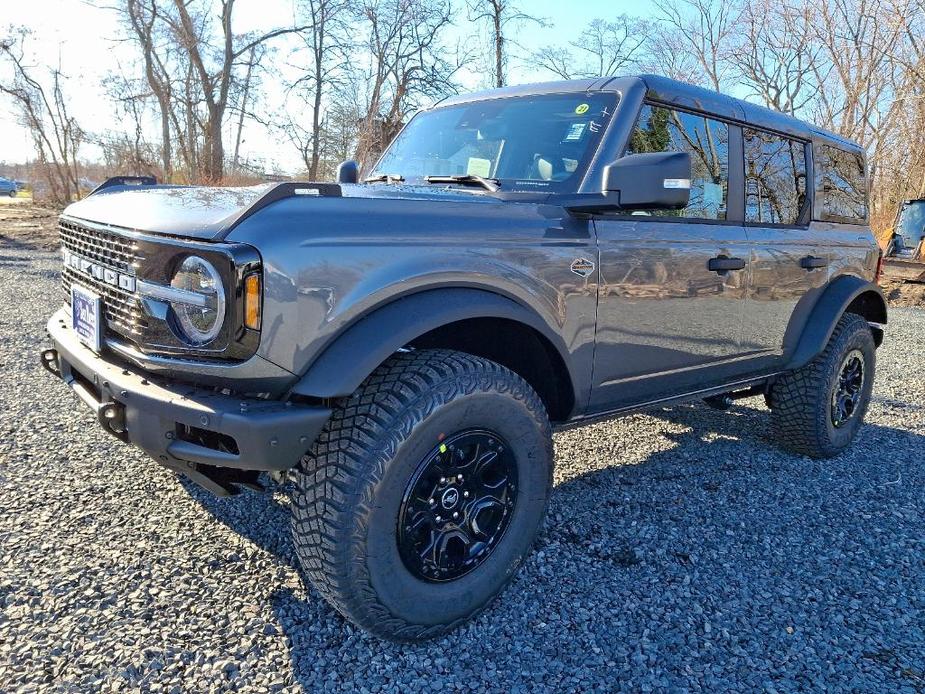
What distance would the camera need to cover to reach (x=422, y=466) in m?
2.13

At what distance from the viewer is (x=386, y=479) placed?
6.64 feet

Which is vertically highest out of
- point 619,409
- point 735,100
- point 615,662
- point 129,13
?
point 129,13

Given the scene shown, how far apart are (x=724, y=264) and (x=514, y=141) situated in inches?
45.4

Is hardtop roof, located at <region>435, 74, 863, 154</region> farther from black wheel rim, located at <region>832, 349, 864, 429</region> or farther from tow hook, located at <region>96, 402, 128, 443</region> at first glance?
tow hook, located at <region>96, 402, 128, 443</region>

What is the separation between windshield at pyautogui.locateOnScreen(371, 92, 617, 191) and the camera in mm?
2840

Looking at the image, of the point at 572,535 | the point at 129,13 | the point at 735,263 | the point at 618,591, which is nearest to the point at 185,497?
the point at 572,535

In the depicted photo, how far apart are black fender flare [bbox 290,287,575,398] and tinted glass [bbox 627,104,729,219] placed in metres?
1.12

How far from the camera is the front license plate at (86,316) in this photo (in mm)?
2307

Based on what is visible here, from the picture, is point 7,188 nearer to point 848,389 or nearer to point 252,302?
point 848,389

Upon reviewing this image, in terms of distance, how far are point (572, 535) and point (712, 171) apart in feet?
6.17

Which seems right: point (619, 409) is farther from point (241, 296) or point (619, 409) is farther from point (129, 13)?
point (129, 13)

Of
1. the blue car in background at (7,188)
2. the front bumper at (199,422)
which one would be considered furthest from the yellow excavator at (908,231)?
the blue car in background at (7,188)

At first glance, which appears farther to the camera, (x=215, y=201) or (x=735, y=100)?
(x=735, y=100)

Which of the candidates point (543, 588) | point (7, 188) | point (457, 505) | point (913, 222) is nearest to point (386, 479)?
point (457, 505)
